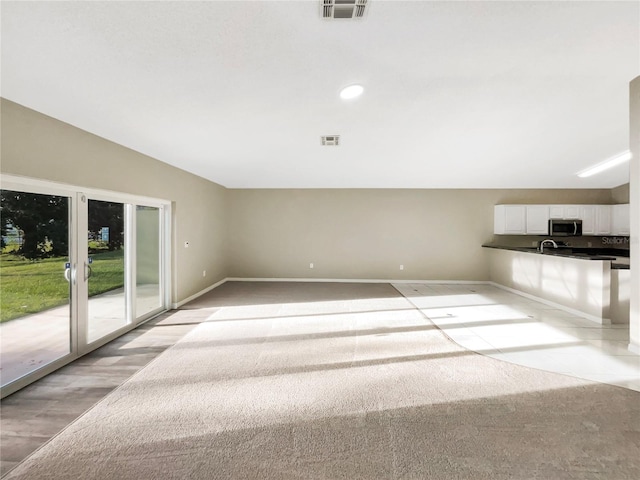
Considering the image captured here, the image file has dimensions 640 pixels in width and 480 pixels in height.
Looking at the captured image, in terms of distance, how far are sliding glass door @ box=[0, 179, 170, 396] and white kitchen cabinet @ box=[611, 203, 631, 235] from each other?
31.5 ft

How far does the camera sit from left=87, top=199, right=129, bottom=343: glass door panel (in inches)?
133

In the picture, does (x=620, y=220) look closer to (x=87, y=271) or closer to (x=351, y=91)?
(x=351, y=91)

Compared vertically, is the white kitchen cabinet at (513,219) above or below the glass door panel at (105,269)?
above

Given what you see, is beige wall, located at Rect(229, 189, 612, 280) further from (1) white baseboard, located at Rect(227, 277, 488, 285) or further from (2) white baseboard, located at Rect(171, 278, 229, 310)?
(2) white baseboard, located at Rect(171, 278, 229, 310)

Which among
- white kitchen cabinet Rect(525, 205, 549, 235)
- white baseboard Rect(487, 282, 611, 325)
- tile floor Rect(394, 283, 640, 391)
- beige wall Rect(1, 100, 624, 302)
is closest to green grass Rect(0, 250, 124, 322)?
beige wall Rect(1, 100, 624, 302)

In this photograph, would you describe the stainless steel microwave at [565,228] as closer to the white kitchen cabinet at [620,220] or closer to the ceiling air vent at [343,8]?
the white kitchen cabinet at [620,220]

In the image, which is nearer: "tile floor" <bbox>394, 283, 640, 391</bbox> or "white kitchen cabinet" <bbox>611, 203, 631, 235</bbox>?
"tile floor" <bbox>394, 283, 640, 391</bbox>

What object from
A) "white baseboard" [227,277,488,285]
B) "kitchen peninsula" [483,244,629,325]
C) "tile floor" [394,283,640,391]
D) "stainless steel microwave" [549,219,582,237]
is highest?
"stainless steel microwave" [549,219,582,237]

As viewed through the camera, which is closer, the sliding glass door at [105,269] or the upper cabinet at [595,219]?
the sliding glass door at [105,269]

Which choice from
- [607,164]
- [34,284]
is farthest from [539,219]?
[34,284]

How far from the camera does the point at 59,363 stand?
114 inches

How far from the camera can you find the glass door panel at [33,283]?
259cm

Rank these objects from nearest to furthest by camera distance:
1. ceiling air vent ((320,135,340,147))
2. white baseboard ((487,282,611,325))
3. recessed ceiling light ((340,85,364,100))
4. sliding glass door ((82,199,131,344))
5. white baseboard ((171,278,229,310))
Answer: recessed ceiling light ((340,85,364,100)) < sliding glass door ((82,199,131,344)) < white baseboard ((487,282,611,325)) < ceiling air vent ((320,135,340,147)) < white baseboard ((171,278,229,310))

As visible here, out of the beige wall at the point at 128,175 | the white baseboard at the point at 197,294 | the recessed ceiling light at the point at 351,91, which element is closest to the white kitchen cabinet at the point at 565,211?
the recessed ceiling light at the point at 351,91
